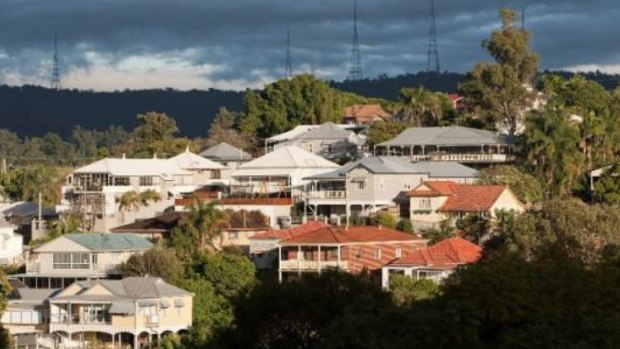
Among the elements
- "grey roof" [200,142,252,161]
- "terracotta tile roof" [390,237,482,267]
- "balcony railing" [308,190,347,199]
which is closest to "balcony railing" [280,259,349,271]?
"terracotta tile roof" [390,237,482,267]

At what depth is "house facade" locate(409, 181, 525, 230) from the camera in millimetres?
74312

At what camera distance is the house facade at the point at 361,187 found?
80.8 m

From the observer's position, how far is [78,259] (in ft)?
240

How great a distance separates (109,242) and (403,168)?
17.4 metres

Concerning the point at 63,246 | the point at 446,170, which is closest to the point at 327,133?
the point at 446,170

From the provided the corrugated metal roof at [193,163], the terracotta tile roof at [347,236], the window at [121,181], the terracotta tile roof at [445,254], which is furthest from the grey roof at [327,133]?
the terracotta tile roof at [445,254]

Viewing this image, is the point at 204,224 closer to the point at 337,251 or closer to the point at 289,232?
the point at 289,232

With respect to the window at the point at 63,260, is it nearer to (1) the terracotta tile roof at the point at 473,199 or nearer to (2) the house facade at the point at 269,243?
(2) the house facade at the point at 269,243

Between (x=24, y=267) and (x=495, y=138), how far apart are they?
2755 cm

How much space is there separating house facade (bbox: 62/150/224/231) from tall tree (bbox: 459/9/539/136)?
54.2 feet

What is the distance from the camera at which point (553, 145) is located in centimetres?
7850

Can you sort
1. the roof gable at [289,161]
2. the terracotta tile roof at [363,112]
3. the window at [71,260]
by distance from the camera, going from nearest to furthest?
the window at [71,260] → the roof gable at [289,161] → the terracotta tile roof at [363,112]

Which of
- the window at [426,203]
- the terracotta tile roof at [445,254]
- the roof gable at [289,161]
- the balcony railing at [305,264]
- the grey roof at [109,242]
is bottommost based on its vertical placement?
the balcony railing at [305,264]

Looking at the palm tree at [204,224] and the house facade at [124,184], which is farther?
the house facade at [124,184]
